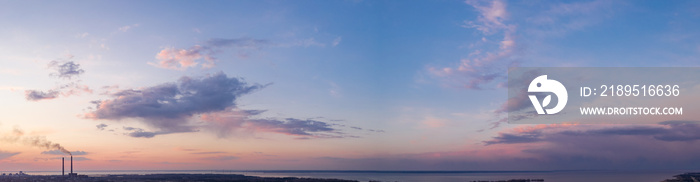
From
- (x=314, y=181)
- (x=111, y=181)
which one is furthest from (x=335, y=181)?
(x=111, y=181)

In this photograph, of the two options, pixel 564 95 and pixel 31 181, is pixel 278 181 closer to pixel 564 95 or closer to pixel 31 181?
pixel 31 181

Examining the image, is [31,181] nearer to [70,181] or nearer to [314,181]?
Result: [70,181]

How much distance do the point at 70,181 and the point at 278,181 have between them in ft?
174

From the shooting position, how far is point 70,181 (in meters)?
133

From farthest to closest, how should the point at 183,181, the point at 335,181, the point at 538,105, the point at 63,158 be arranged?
the point at 63,158, the point at 183,181, the point at 335,181, the point at 538,105

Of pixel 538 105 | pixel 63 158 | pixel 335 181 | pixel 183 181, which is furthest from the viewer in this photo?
pixel 63 158

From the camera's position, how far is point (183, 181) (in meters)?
134

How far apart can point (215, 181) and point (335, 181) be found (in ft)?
115

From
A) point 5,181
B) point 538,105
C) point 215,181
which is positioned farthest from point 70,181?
point 538,105

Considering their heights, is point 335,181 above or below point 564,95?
below

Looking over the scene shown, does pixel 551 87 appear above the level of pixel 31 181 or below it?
above

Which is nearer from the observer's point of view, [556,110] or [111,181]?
[556,110]

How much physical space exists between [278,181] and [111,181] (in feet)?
133

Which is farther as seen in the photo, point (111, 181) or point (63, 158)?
point (63, 158)
